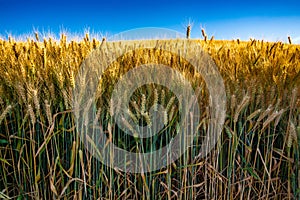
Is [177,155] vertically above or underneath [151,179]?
above

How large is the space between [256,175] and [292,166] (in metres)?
0.21

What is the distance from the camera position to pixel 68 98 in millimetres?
1251

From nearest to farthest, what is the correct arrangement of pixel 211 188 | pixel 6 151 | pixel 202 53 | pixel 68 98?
pixel 68 98 < pixel 6 151 < pixel 211 188 < pixel 202 53

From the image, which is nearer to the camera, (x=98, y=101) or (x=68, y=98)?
(x=68, y=98)

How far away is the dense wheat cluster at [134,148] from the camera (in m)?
1.30

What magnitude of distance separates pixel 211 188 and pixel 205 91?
0.43 m

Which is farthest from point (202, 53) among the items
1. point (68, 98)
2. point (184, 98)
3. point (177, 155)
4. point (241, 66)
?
point (68, 98)

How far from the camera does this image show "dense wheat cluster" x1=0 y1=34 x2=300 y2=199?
130 cm

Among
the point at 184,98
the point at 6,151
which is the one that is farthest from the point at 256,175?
the point at 6,151

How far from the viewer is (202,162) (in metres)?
1.35

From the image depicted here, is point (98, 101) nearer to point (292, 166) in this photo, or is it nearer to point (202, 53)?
point (202, 53)

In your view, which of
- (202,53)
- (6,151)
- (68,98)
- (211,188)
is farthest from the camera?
(202,53)

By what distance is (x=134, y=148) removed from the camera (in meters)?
1.36

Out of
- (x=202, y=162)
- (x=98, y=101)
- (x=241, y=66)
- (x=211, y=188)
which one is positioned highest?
(x=241, y=66)
